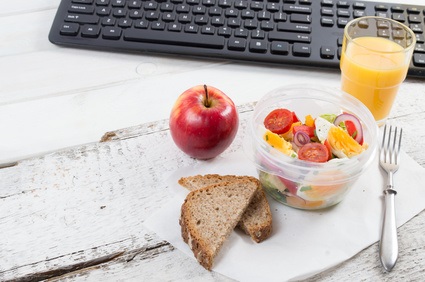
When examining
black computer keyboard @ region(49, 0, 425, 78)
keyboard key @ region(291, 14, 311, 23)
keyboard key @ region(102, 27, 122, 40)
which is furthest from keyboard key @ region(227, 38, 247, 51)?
keyboard key @ region(102, 27, 122, 40)

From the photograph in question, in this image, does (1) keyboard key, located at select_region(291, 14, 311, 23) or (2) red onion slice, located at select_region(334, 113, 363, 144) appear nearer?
(2) red onion slice, located at select_region(334, 113, 363, 144)

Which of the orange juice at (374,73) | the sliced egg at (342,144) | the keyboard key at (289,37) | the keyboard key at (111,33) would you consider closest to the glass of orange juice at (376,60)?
the orange juice at (374,73)

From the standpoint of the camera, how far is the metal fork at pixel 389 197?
2.48 ft

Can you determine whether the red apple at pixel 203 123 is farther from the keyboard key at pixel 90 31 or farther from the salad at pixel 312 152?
the keyboard key at pixel 90 31

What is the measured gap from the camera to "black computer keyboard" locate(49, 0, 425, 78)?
1093 mm

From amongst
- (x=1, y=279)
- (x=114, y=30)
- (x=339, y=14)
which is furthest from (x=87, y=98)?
(x=339, y=14)

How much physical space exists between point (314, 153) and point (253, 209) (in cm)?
12

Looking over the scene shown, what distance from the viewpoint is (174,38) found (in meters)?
1.11

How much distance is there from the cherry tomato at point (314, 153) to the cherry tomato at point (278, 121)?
0.17 feet

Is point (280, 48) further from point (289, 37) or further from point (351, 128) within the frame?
point (351, 128)

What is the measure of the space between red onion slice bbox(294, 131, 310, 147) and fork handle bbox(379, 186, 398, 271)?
6.0 inches

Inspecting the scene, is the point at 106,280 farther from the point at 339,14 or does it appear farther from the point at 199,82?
the point at 339,14

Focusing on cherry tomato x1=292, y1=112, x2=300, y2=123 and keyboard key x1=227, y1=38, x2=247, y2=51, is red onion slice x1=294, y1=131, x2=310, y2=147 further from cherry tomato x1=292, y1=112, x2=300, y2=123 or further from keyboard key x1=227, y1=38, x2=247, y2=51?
keyboard key x1=227, y1=38, x2=247, y2=51

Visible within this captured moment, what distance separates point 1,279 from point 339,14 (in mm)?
830
